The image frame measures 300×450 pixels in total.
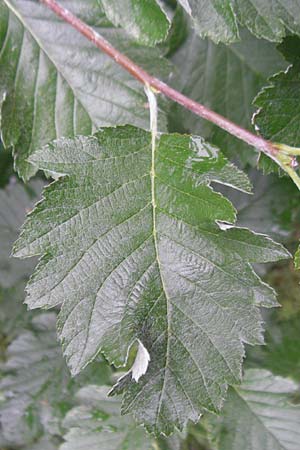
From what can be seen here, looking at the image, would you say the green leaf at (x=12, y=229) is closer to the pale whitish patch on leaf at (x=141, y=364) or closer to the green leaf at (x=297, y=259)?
the pale whitish patch on leaf at (x=141, y=364)

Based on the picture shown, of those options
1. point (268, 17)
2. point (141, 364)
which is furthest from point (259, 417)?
point (268, 17)

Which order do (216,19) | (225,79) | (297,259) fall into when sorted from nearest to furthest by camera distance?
(297,259)
(216,19)
(225,79)

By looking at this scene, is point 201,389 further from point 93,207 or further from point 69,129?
point 69,129

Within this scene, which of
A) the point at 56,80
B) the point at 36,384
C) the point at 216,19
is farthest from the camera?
the point at 36,384

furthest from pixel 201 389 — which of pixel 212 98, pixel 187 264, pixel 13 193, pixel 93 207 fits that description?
pixel 13 193

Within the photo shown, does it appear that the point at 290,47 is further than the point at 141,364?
Yes

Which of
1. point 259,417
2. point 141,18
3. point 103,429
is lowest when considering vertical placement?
point 259,417

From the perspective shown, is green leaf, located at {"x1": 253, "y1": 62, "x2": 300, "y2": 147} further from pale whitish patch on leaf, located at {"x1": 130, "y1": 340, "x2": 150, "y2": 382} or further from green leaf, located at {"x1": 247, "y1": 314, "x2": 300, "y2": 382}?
green leaf, located at {"x1": 247, "y1": 314, "x2": 300, "y2": 382}

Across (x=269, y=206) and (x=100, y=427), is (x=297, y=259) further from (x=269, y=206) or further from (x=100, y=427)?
(x=269, y=206)
